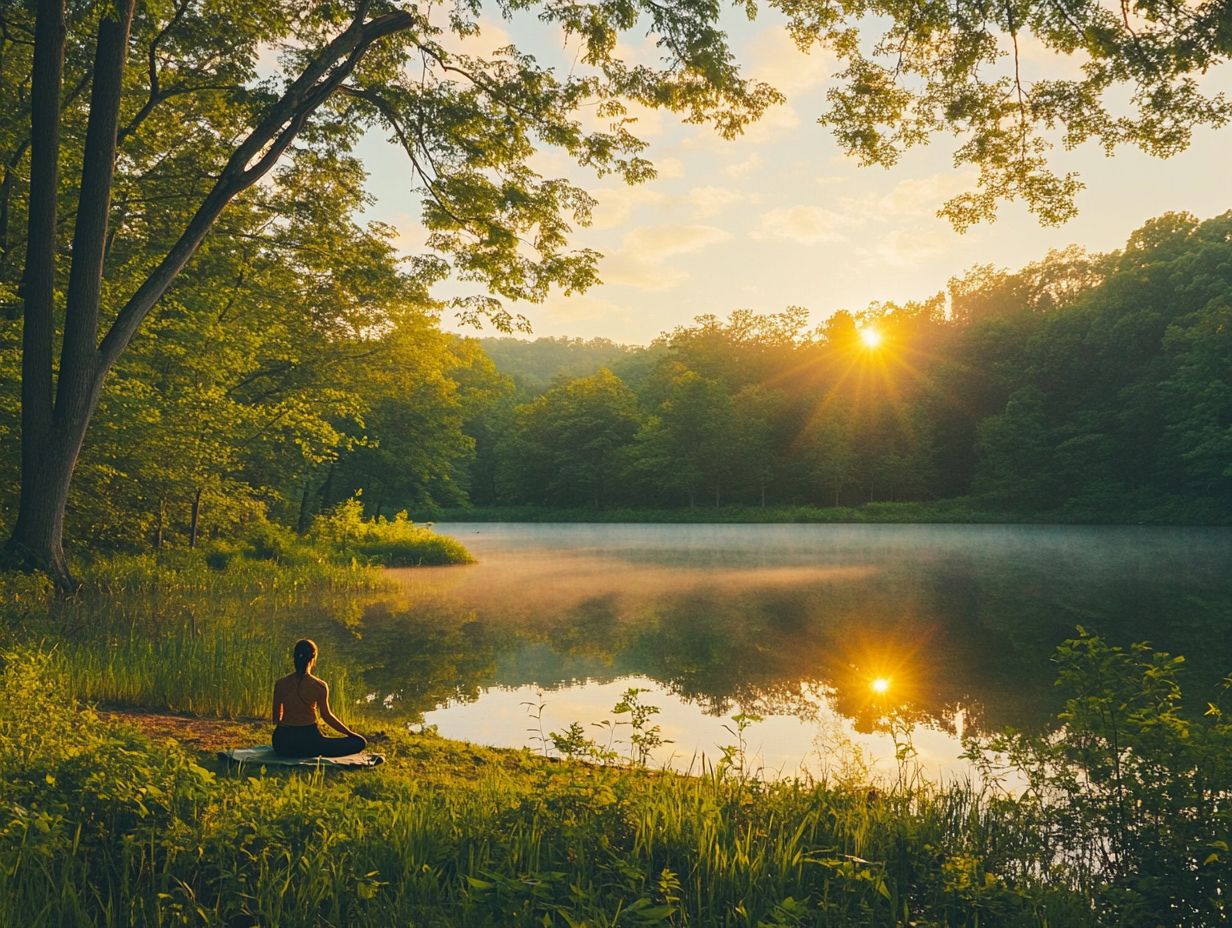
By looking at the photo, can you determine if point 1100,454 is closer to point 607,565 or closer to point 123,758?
point 607,565

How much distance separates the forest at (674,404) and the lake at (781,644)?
5589 millimetres

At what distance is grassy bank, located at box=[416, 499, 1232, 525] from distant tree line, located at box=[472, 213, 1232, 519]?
619 mm

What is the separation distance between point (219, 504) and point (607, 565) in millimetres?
12063

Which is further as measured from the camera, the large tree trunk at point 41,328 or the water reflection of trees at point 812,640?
the large tree trunk at point 41,328

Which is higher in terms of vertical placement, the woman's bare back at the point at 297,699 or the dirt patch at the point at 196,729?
the woman's bare back at the point at 297,699

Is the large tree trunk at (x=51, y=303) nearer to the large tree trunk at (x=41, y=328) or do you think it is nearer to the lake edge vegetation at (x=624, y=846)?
the large tree trunk at (x=41, y=328)

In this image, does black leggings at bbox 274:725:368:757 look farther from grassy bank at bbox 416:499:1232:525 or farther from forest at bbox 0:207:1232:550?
grassy bank at bbox 416:499:1232:525

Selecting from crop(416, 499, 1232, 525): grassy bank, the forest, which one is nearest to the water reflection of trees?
the forest

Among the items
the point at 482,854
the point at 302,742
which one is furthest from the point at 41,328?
the point at 482,854

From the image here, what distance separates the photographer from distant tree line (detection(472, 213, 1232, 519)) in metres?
53.2

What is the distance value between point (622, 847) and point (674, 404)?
68958 mm

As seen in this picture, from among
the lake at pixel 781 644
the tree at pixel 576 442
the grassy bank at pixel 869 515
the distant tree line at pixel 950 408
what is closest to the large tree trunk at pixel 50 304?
the lake at pixel 781 644

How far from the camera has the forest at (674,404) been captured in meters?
16.6

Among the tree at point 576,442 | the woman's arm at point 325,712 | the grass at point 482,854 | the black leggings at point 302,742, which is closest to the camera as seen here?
the grass at point 482,854
